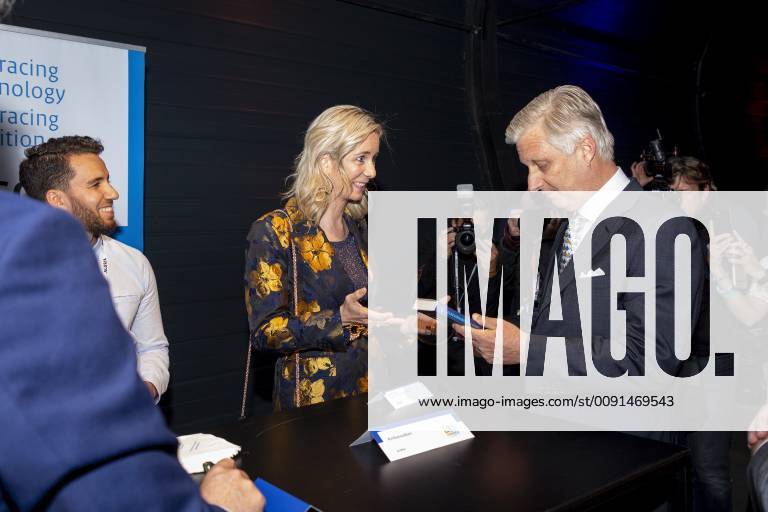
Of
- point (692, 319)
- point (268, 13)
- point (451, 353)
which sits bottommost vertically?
point (451, 353)

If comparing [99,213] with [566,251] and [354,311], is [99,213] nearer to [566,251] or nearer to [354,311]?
[354,311]

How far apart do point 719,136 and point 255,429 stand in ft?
21.8

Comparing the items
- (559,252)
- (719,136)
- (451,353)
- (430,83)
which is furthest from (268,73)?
(719,136)

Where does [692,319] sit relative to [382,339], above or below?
A: above

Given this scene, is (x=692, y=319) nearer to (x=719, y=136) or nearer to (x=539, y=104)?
(x=539, y=104)

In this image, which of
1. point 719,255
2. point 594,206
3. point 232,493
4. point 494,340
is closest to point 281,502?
point 232,493

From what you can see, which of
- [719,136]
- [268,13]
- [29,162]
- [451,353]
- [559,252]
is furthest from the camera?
[719,136]

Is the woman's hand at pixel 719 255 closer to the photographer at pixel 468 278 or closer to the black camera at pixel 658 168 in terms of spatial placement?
the black camera at pixel 658 168

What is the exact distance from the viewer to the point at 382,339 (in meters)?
2.49

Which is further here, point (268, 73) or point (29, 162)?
point (268, 73)

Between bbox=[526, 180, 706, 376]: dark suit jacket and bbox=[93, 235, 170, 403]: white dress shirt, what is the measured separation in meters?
1.44

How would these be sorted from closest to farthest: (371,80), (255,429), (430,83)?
(255,429) < (371,80) < (430,83)

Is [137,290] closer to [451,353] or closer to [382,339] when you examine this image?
[382,339]

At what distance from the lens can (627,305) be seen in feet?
6.12
